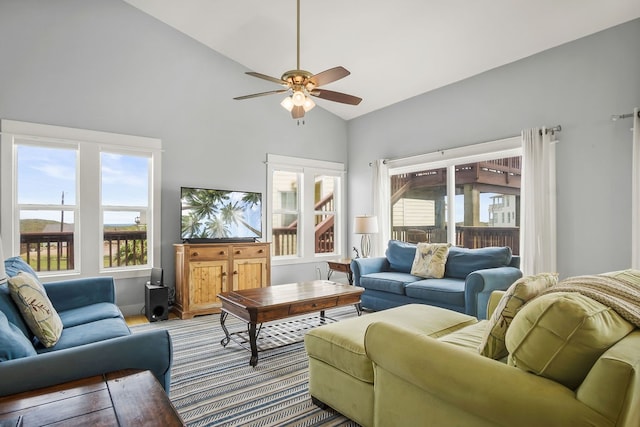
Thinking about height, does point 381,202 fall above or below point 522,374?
above

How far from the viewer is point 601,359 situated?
1053 mm

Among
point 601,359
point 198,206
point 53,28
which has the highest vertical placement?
point 53,28

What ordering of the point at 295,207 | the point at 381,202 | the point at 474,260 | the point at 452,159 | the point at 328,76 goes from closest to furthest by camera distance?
the point at 328,76, the point at 474,260, the point at 452,159, the point at 381,202, the point at 295,207

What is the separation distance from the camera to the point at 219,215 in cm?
479

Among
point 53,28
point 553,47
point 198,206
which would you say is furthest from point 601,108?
point 53,28

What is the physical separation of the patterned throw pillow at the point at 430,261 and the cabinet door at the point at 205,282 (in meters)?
2.40

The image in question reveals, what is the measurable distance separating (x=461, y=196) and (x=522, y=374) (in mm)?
4010

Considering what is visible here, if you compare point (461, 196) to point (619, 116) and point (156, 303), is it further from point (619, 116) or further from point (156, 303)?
point (156, 303)

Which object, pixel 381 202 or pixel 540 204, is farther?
pixel 381 202

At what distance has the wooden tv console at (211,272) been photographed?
428 cm

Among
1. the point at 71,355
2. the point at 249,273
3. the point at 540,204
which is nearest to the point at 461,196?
the point at 540,204

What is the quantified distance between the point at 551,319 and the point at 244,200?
169 inches

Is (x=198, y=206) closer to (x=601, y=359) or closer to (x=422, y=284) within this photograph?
(x=422, y=284)

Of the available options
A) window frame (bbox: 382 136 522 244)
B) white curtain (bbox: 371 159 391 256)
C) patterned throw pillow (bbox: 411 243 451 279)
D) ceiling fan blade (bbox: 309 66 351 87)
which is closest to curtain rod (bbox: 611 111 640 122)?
window frame (bbox: 382 136 522 244)
